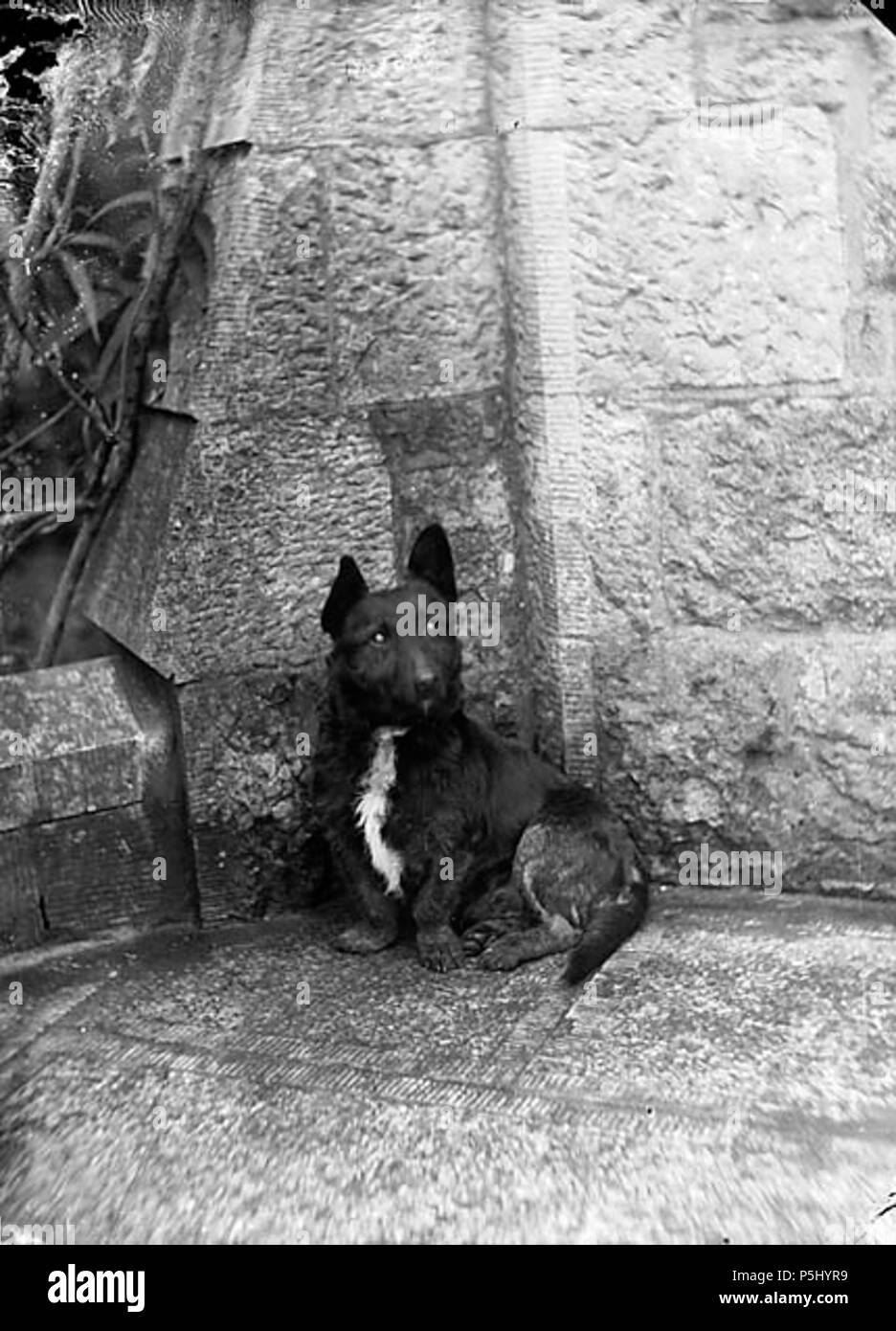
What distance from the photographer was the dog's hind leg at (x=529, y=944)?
4.31m

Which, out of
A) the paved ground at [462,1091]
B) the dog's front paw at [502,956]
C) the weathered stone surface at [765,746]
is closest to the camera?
the paved ground at [462,1091]

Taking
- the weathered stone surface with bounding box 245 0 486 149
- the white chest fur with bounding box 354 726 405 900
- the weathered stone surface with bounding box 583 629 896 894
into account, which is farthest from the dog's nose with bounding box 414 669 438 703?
the weathered stone surface with bounding box 245 0 486 149

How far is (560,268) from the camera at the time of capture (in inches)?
174

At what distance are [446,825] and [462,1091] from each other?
3.19 feet

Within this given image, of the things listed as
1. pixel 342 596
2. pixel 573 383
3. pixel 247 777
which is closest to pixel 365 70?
pixel 573 383

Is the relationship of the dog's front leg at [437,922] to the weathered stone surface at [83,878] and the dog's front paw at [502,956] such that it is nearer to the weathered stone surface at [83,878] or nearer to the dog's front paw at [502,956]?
the dog's front paw at [502,956]

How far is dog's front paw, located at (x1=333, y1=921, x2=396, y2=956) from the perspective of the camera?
175 inches

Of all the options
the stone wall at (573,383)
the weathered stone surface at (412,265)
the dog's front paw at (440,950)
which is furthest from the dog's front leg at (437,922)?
the weathered stone surface at (412,265)

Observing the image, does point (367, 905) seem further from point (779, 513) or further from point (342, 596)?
point (779, 513)

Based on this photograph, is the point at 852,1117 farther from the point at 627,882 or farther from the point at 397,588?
the point at 397,588

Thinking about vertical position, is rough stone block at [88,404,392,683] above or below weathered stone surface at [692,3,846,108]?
below

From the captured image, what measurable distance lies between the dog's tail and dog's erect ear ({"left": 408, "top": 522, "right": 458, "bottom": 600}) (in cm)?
84

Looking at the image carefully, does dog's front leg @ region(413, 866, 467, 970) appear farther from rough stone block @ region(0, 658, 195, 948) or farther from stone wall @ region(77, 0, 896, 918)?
rough stone block @ region(0, 658, 195, 948)

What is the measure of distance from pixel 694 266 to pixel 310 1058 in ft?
6.96
